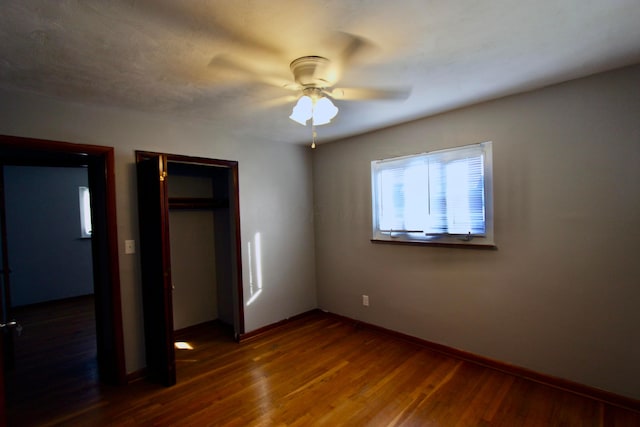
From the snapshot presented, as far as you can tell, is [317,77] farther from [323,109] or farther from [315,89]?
[323,109]

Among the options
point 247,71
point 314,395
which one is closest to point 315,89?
point 247,71

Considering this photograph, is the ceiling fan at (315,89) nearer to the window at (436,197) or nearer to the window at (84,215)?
the window at (436,197)

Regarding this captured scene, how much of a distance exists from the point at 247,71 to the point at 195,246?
2.61 metres

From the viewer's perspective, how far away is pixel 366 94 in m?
2.31

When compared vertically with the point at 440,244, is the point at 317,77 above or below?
above

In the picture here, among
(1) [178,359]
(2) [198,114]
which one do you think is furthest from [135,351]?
(2) [198,114]

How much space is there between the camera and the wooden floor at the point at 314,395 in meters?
2.04

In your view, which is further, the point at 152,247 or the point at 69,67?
the point at 152,247

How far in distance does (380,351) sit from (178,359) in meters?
2.02

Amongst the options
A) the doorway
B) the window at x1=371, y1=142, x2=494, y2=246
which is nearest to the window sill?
the window at x1=371, y1=142, x2=494, y2=246

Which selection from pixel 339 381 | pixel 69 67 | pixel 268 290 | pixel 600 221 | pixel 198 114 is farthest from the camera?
pixel 268 290

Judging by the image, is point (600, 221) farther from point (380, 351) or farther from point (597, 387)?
point (380, 351)

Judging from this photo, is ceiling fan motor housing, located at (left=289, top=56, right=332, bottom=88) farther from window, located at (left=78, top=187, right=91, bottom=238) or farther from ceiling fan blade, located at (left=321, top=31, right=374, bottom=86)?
window, located at (left=78, top=187, right=91, bottom=238)

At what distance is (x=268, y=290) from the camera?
12.0ft
